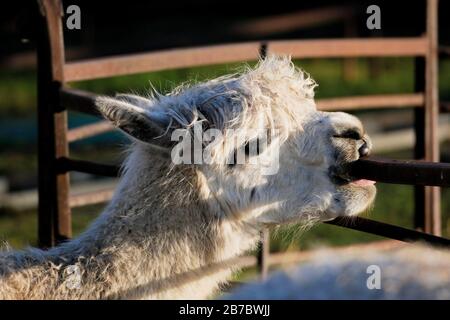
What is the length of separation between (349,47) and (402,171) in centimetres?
246

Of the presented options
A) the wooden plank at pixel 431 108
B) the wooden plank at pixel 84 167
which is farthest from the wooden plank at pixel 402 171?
the wooden plank at pixel 431 108

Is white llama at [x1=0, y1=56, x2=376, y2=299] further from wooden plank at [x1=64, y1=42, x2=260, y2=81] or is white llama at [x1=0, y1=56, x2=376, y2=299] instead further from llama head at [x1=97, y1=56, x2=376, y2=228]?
wooden plank at [x1=64, y1=42, x2=260, y2=81]

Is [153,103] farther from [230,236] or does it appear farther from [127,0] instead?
[127,0]

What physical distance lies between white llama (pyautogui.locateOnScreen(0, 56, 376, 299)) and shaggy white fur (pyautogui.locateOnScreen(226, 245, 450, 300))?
37 cm

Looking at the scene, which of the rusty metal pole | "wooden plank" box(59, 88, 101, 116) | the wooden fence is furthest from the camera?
the rusty metal pole

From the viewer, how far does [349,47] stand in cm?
560

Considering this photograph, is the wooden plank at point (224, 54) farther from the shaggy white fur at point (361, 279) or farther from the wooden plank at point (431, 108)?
the shaggy white fur at point (361, 279)

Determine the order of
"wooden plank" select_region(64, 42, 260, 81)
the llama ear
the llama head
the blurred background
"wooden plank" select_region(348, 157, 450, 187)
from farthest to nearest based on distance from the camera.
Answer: the blurred background, "wooden plank" select_region(64, 42, 260, 81), the llama head, the llama ear, "wooden plank" select_region(348, 157, 450, 187)

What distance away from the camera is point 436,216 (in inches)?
218

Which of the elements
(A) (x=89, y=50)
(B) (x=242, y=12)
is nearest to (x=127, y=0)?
(B) (x=242, y=12)

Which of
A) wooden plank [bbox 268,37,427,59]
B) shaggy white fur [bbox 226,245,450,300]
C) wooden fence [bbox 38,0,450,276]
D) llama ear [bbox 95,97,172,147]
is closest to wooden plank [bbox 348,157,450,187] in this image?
wooden fence [bbox 38,0,450,276]

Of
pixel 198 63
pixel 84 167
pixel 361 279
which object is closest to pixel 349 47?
pixel 198 63

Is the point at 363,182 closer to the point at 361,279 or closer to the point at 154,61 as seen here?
the point at 361,279

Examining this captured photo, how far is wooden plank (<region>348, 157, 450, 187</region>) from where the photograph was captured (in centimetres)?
313
